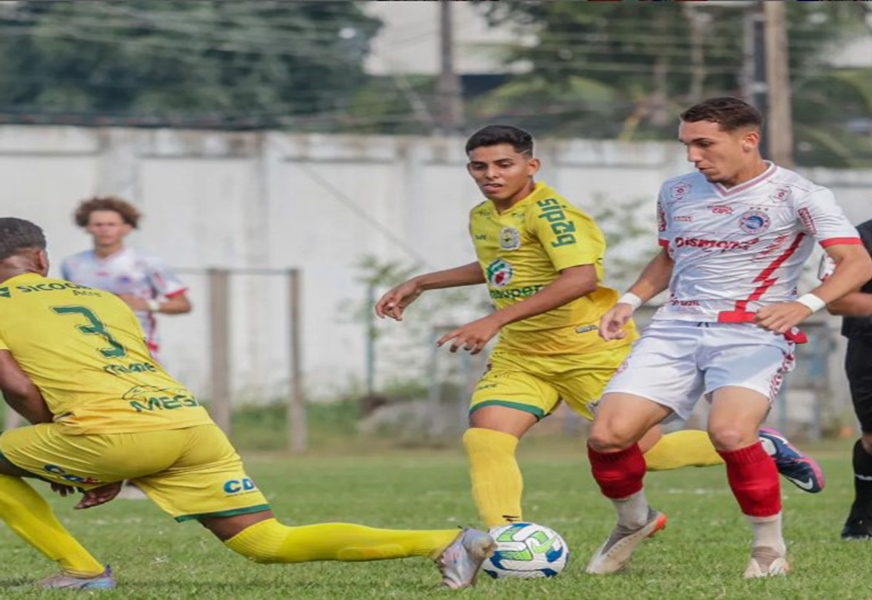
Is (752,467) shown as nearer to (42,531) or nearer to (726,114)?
(726,114)

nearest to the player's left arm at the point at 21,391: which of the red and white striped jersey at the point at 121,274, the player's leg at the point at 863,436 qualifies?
the player's leg at the point at 863,436

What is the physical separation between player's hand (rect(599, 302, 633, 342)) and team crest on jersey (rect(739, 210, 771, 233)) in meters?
0.56

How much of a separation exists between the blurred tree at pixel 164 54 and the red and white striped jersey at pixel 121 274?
963 inches

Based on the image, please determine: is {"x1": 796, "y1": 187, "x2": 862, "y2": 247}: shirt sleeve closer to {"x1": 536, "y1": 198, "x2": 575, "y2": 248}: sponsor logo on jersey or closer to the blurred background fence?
{"x1": 536, "y1": 198, "x2": 575, "y2": 248}: sponsor logo on jersey

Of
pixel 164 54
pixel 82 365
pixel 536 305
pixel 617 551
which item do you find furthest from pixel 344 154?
pixel 82 365

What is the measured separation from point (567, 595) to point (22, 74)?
3510 cm

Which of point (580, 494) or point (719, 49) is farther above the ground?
Result: point (719, 49)

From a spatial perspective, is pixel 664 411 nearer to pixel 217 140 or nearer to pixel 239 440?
pixel 239 440

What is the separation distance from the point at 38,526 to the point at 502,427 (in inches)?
79.1

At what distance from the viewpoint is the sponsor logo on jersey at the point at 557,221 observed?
7832 millimetres

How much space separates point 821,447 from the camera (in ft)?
67.9

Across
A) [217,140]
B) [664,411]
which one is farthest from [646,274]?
[217,140]

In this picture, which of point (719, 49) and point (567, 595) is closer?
point (567, 595)

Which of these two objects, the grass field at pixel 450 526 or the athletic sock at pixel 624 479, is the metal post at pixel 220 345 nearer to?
the grass field at pixel 450 526
